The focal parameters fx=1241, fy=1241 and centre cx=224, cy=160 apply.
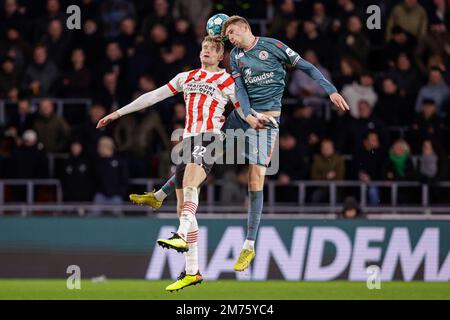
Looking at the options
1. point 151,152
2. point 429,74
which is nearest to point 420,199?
point 429,74

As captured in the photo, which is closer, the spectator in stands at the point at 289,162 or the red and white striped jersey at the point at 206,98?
the red and white striped jersey at the point at 206,98

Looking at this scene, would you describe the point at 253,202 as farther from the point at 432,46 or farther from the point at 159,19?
the point at 432,46

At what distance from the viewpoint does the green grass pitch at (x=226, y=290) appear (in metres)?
16.3

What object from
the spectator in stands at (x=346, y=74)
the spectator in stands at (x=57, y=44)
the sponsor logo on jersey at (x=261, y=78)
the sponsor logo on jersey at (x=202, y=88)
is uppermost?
the spectator in stands at (x=57, y=44)

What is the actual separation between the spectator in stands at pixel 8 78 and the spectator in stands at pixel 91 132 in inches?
82.4

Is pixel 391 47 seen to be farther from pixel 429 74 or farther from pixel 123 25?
pixel 123 25

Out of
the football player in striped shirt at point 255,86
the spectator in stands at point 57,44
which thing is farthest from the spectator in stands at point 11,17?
the football player in striped shirt at point 255,86

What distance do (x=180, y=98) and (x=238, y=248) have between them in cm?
404

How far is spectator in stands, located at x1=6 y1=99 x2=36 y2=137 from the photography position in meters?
22.0

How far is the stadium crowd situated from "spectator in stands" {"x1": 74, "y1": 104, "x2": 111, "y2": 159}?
0.02 metres

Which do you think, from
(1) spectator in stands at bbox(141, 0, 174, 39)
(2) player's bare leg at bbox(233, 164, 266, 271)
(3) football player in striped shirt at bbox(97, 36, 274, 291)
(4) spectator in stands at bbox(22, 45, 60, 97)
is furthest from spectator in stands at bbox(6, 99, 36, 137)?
(2) player's bare leg at bbox(233, 164, 266, 271)

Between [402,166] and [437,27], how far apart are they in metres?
3.45

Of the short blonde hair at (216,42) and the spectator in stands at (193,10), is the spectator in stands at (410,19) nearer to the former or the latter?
the spectator in stands at (193,10)

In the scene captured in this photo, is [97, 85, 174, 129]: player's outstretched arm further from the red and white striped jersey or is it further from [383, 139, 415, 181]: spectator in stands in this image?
[383, 139, 415, 181]: spectator in stands
